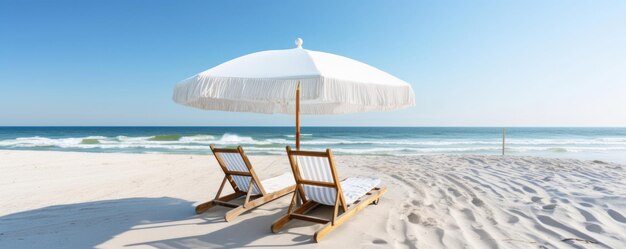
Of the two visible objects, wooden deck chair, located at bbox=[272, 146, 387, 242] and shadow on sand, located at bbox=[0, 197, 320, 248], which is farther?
wooden deck chair, located at bbox=[272, 146, 387, 242]

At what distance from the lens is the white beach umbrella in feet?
8.95

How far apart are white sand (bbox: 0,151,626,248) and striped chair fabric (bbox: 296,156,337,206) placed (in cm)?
35

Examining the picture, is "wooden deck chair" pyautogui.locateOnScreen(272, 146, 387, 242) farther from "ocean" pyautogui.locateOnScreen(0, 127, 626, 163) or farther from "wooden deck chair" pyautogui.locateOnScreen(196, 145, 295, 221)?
"ocean" pyautogui.locateOnScreen(0, 127, 626, 163)

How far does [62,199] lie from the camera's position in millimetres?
4715

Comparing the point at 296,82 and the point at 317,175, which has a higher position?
the point at 296,82

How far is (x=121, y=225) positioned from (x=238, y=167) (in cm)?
136

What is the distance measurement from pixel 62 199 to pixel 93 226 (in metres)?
1.86

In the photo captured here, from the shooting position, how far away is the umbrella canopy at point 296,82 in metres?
2.72

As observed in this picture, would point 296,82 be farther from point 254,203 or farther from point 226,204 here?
point 226,204

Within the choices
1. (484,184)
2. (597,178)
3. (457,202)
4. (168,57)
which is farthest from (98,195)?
(168,57)

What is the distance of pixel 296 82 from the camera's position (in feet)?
9.68

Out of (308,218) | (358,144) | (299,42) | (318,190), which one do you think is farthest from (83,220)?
(358,144)

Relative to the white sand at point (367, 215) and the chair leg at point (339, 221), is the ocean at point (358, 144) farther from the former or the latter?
the chair leg at point (339, 221)

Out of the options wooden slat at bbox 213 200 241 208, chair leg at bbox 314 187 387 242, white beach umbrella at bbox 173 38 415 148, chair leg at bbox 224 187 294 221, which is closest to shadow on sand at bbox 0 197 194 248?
wooden slat at bbox 213 200 241 208
